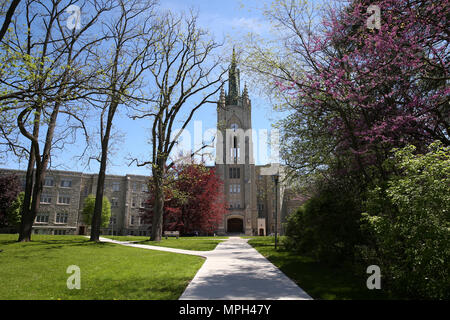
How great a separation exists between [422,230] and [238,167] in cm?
4396

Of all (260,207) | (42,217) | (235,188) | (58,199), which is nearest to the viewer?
(42,217)

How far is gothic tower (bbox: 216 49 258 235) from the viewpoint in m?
46.5

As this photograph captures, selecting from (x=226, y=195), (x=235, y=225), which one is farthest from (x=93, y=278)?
(x=235, y=225)

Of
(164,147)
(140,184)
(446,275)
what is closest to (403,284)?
(446,275)

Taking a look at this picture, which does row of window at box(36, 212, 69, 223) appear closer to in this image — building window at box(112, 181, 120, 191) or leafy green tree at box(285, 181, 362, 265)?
building window at box(112, 181, 120, 191)

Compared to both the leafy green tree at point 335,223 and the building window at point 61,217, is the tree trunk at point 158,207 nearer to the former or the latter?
the leafy green tree at point 335,223

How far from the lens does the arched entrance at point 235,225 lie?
157 ft

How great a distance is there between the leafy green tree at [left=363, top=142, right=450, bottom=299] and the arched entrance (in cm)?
4279

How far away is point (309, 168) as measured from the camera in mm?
12641

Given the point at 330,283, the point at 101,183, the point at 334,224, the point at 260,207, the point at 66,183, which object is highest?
the point at 66,183

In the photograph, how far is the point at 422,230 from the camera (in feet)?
16.0

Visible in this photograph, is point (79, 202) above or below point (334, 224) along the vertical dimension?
above

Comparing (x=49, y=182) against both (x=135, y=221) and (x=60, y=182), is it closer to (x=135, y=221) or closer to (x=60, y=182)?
(x=60, y=182)
